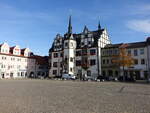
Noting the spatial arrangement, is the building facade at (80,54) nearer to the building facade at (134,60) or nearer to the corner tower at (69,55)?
the corner tower at (69,55)

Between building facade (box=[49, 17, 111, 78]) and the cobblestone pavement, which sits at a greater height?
building facade (box=[49, 17, 111, 78])

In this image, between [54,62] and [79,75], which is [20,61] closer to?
[54,62]

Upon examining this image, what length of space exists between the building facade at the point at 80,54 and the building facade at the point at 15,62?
1315cm

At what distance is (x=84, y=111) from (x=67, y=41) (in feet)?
184

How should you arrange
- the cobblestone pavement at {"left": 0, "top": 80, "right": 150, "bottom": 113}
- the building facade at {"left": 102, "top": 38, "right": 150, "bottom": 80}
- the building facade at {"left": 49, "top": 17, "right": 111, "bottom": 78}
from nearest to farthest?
1. the cobblestone pavement at {"left": 0, "top": 80, "right": 150, "bottom": 113}
2. the building facade at {"left": 102, "top": 38, "right": 150, "bottom": 80}
3. the building facade at {"left": 49, "top": 17, "right": 111, "bottom": 78}

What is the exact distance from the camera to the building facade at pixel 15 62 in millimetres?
68100

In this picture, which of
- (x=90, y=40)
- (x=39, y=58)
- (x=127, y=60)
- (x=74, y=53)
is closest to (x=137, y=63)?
(x=127, y=60)

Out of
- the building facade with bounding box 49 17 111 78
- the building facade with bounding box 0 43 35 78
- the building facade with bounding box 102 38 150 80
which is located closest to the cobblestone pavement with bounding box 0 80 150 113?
the building facade with bounding box 102 38 150 80

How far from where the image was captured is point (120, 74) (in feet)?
181

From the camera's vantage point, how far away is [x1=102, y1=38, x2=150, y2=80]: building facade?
169ft

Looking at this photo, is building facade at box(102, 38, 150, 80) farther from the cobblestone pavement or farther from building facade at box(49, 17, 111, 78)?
the cobblestone pavement

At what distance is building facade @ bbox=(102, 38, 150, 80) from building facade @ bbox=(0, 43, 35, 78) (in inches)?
1362

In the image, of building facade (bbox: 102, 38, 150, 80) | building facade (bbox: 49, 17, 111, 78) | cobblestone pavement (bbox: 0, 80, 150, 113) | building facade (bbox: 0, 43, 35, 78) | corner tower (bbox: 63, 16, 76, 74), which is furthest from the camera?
building facade (bbox: 0, 43, 35, 78)

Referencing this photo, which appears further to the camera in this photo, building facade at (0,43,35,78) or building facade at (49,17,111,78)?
building facade at (0,43,35,78)
